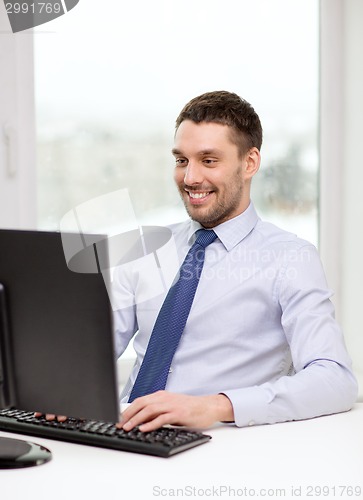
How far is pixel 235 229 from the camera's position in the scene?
1.90 metres

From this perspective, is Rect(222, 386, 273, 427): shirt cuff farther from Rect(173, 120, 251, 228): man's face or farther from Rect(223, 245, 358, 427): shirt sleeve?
Rect(173, 120, 251, 228): man's face

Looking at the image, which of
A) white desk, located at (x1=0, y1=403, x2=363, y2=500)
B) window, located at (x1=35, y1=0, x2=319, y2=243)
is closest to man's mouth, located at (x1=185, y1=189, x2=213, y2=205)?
white desk, located at (x1=0, y1=403, x2=363, y2=500)

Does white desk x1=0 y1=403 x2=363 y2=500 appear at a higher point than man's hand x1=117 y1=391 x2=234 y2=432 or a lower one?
lower

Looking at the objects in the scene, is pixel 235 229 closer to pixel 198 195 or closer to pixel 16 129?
pixel 198 195

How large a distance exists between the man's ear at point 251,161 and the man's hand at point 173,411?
0.76 meters

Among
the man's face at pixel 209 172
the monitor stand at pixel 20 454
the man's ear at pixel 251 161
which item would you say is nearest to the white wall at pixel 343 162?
the man's ear at pixel 251 161

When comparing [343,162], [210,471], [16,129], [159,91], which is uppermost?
[159,91]

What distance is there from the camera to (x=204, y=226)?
6.33 ft

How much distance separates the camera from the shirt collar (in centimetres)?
188

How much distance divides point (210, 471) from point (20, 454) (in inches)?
12.4

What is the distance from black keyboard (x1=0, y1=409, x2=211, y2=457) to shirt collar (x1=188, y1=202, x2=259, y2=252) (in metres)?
0.65

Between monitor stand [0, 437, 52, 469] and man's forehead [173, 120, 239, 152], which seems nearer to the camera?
monitor stand [0, 437, 52, 469]

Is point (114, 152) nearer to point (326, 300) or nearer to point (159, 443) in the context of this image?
point (326, 300)

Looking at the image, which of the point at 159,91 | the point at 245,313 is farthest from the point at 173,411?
the point at 159,91
